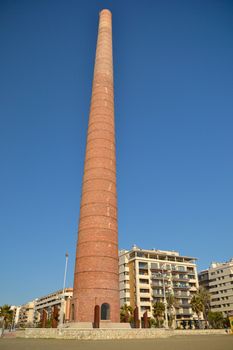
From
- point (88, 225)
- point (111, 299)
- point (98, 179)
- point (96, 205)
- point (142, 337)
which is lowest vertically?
point (142, 337)

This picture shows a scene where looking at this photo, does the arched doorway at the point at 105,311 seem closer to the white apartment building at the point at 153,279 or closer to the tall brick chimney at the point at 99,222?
the tall brick chimney at the point at 99,222

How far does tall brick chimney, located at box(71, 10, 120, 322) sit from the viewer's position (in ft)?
79.9

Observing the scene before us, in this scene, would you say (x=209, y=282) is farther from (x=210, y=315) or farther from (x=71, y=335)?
(x=71, y=335)

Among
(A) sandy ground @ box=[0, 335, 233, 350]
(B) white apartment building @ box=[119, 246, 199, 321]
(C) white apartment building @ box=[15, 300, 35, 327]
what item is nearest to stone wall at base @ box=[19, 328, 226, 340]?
(A) sandy ground @ box=[0, 335, 233, 350]

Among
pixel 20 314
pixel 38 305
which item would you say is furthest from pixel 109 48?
pixel 20 314

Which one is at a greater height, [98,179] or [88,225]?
[98,179]

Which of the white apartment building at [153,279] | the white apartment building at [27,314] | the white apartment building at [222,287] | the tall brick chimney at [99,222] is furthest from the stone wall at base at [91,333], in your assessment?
the white apartment building at [27,314]

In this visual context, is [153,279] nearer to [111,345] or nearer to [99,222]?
[99,222]

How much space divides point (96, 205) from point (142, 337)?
1140 centimetres

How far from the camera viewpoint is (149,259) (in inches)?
2918

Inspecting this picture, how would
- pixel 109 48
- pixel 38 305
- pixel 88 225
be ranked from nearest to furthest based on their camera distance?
pixel 88 225 < pixel 109 48 < pixel 38 305

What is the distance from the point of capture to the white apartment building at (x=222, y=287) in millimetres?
78562

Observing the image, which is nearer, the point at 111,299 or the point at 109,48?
the point at 111,299

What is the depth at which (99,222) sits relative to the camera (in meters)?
27.0
